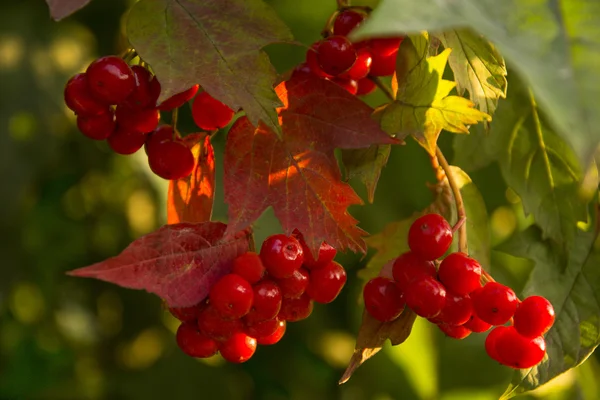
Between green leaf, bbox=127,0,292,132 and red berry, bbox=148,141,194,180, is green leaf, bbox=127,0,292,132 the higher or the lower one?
the higher one

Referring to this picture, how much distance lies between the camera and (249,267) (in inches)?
24.7

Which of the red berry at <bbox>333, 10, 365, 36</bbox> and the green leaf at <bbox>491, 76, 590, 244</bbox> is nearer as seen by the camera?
the red berry at <bbox>333, 10, 365, 36</bbox>

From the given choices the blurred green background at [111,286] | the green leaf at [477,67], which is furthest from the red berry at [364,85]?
the blurred green background at [111,286]

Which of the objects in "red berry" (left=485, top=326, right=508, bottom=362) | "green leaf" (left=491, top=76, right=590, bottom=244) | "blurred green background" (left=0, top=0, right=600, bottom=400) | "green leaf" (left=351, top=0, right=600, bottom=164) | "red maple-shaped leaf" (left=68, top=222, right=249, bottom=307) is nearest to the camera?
"green leaf" (left=351, top=0, right=600, bottom=164)

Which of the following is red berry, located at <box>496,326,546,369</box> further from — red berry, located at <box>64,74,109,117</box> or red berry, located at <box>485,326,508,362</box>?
red berry, located at <box>64,74,109,117</box>

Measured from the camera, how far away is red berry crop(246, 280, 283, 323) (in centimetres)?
62

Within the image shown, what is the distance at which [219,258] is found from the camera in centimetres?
64

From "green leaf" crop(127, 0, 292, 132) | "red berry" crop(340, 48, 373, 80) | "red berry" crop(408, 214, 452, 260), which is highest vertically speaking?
"green leaf" crop(127, 0, 292, 132)

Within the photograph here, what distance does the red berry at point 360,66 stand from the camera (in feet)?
2.26

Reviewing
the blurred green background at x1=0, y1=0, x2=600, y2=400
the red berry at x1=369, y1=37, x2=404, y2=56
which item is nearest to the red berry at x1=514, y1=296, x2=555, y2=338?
the red berry at x1=369, y1=37, x2=404, y2=56

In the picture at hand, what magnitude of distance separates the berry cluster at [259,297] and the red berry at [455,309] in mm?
85

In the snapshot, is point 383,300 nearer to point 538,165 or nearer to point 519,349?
point 519,349

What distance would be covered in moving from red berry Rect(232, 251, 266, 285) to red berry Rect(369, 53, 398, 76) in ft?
0.69

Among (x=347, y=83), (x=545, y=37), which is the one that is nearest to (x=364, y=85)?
(x=347, y=83)
